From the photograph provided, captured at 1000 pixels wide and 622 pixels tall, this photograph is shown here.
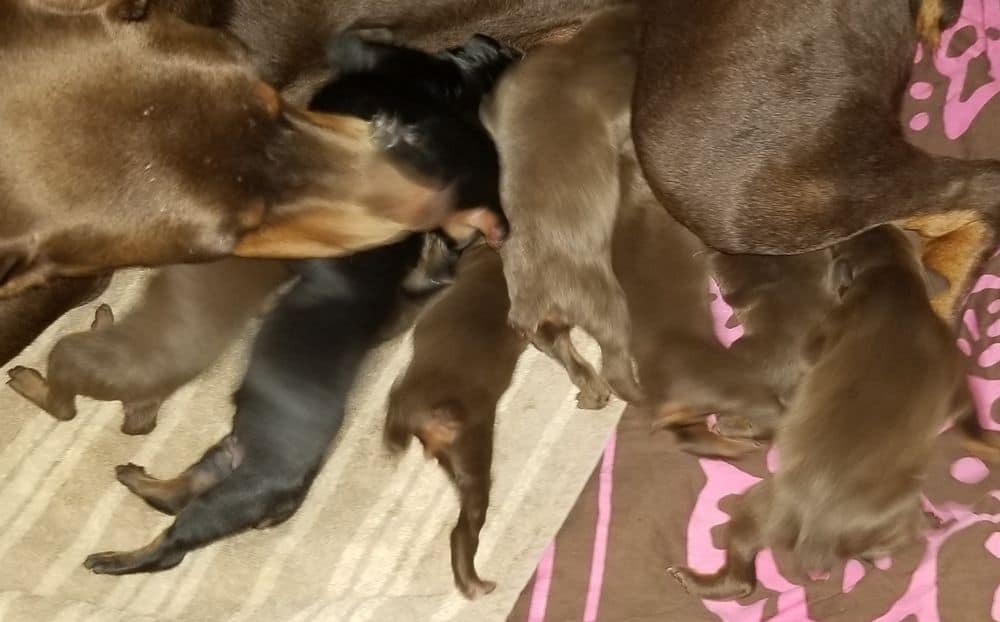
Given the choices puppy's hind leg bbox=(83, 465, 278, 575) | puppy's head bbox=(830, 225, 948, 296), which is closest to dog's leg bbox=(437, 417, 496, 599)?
puppy's hind leg bbox=(83, 465, 278, 575)

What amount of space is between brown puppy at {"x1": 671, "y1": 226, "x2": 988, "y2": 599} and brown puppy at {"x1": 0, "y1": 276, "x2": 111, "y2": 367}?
4.29ft

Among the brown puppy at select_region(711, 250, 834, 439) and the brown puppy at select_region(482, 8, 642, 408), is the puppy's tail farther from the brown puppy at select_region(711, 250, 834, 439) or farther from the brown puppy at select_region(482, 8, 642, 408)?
the brown puppy at select_region(711, 250, 834, 439)

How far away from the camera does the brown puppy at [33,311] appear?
215 centimetres

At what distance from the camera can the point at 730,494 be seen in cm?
229

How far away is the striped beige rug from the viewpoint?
2.26m

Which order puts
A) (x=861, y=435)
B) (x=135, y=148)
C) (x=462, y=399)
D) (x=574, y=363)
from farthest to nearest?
(x=574, y=363) → (x=462, y=399) → (x=861, y=435) → (x=135, y=148)

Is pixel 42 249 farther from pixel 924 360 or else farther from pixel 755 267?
pixel 924 360

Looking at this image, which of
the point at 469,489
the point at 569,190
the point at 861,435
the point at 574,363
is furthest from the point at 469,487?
the point at 861,435

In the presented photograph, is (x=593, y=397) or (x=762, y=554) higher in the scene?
(x=593, y=397)

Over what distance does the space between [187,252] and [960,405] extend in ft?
4.55

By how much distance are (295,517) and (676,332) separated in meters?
0.83

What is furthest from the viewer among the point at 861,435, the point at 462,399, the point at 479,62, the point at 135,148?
the point at 479,62

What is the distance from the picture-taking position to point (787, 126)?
2.01 m

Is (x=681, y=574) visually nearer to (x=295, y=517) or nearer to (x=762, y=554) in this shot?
(x=762, y=554)
